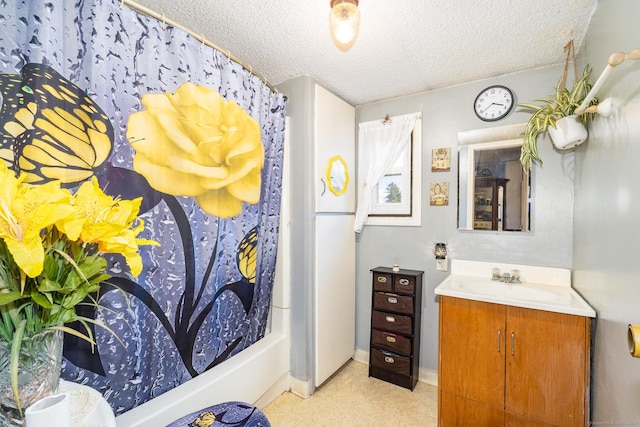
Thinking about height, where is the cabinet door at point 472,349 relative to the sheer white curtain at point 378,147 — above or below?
below

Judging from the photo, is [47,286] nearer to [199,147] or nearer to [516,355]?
[199,147]

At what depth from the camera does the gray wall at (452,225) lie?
1.87m

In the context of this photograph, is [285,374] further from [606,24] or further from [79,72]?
[606,24]

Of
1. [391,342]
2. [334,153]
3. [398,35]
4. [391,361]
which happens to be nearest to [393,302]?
[391,342]

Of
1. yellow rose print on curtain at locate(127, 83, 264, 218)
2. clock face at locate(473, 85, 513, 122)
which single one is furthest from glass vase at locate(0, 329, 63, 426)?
clock face at locate(473, 85, 513, 122)

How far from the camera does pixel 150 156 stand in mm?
1222

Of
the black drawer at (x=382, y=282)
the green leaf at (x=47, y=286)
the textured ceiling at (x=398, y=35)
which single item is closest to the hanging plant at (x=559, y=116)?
the textured ceiling at (x=398, y=35)

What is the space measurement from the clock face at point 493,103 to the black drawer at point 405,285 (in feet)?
4.48

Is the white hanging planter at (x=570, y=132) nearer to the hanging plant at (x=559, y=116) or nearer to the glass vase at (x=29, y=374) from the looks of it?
the hanging plant at (x=559, y=116)

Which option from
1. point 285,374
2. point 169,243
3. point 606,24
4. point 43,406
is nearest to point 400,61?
point 606,24

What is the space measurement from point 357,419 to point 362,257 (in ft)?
4.12

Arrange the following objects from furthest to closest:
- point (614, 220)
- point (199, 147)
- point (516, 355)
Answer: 1. point (516, 355)
2. point (199, 147)
3. point (614, 220)

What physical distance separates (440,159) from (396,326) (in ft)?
4.64

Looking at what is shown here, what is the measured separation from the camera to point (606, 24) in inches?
48.6
